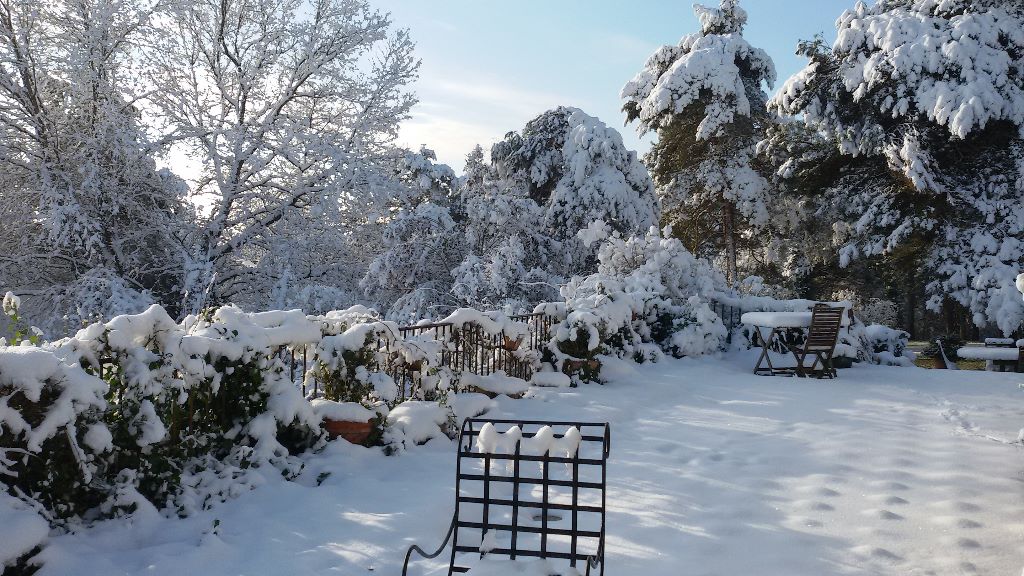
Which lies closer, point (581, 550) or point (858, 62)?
point (581, 550)

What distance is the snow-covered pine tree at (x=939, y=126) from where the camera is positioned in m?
12.9

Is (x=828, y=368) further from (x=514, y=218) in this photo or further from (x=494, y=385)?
(x=514, y=218)

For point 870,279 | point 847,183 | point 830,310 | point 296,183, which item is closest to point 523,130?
point 296,183

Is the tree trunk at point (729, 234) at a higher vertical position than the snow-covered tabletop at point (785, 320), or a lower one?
higher

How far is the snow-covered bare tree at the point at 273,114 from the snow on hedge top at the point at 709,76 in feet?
29.5

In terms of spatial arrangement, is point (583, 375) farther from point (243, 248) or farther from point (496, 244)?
point (243, 248)

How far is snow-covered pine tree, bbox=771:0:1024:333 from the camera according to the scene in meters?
12.9

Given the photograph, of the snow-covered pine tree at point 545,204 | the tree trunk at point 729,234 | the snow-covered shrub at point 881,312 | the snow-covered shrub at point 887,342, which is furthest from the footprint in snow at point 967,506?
the snow-covered shrub at point 881,312

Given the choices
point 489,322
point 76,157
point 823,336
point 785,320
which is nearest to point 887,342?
point 823,336

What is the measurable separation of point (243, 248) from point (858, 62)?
13.3 meters

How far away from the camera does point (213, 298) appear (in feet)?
39.3

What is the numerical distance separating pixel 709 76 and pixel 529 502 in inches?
726

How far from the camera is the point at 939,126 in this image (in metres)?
14.4

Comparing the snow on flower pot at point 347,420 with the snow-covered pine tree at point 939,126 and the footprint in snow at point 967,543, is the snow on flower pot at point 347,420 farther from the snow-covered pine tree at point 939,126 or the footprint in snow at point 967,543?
the snow-covered pine tree at point 939,126
